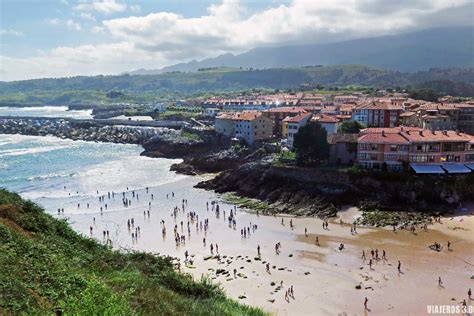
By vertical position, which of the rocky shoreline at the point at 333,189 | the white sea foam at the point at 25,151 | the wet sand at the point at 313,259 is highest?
the rocky shoreline at the point at 333,189

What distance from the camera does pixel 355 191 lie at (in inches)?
2057

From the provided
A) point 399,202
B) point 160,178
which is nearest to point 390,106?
point 399,202

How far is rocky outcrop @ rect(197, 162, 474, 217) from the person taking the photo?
164ft

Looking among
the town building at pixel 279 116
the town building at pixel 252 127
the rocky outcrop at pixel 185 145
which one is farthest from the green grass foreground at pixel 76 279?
the town building at pixel 279 116

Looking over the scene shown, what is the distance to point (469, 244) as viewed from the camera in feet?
131

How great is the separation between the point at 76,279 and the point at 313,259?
2346cm

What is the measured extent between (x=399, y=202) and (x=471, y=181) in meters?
8.79

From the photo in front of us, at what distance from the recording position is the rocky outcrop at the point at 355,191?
49875 mm

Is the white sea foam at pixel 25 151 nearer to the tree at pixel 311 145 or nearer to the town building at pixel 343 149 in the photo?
the tree at pixel 311 145

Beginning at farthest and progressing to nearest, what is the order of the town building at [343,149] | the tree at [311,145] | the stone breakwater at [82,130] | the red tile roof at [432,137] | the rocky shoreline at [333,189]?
the stone breakwater at [82,130]
the town building at [343,149]
the tree at [311,145]
the red tile roof at [432,137]
the rocky shoreline at [333,189]

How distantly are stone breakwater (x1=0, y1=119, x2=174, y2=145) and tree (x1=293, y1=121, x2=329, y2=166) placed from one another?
2212 inches

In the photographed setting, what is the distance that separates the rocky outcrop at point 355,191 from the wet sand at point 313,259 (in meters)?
2.33

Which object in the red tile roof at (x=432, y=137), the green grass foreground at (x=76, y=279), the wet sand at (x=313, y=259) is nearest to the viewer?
the green grass foreground at (x=76, y=279)

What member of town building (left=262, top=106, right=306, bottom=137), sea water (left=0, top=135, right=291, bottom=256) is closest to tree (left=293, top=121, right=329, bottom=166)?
sea water (left=0, top=135, right=291, bottom=256)
